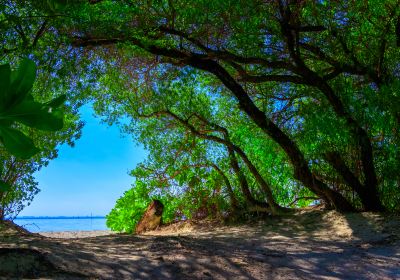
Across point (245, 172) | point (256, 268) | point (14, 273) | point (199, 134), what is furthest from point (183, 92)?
point (14, 273)

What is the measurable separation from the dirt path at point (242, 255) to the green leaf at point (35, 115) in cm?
370

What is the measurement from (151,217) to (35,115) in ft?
37.9

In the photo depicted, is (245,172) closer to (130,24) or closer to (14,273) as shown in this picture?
(130,24)

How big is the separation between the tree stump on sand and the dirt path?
415cm

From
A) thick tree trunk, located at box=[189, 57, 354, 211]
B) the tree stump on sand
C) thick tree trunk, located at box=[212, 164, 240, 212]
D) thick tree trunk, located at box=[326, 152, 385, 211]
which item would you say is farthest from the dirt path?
the tree stump on sand

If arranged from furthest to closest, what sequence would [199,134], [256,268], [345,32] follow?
[199,134] → [345,32] → [256,268]

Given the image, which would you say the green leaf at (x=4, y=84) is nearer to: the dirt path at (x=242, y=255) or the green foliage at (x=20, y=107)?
the green foliage at (x=20, y=107)

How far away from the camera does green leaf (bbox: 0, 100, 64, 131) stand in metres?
1.27

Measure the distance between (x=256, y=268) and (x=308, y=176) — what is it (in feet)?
14.8

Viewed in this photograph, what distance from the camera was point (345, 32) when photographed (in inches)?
343

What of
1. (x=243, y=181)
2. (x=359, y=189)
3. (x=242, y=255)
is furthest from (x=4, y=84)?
(x=243, y=181)

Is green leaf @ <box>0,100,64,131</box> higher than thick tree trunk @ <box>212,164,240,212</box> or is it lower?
lower

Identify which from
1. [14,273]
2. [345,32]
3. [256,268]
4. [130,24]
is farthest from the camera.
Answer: [345,32]

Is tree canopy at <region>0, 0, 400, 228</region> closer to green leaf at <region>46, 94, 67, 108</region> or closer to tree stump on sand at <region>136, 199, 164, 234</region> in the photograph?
tree stump on sand at <region>136, 199, 164, 234</region>
